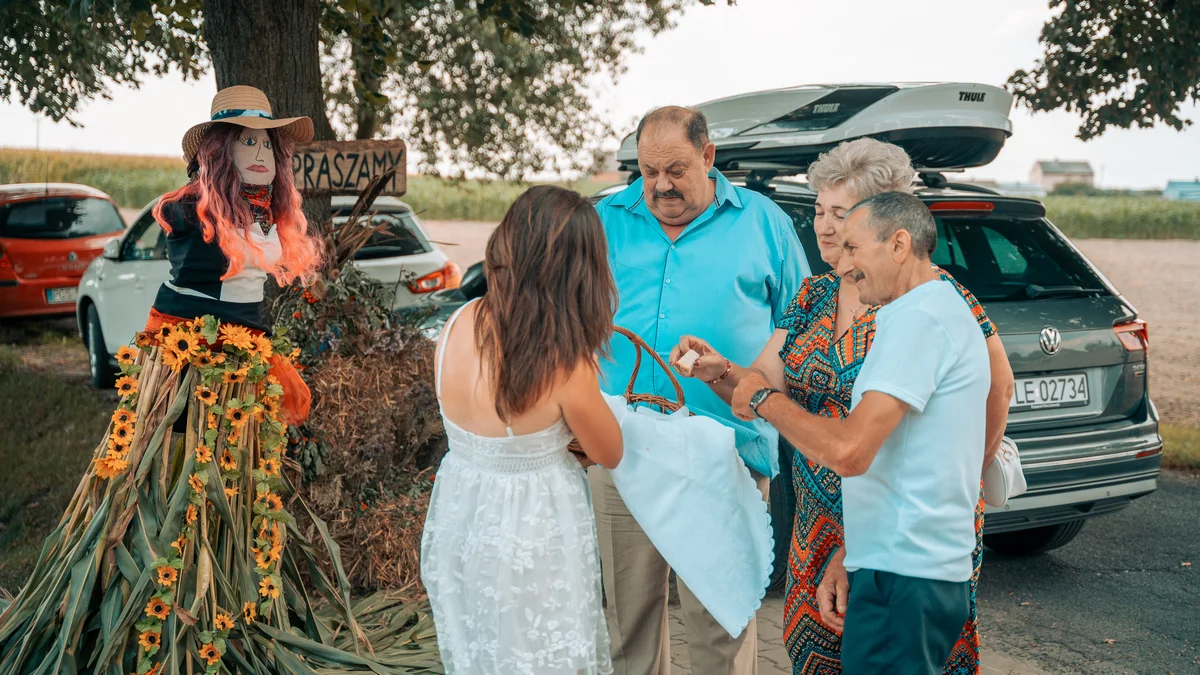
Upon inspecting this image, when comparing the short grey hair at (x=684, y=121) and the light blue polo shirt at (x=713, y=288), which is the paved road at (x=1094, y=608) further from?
the short grey hair at (x=684, y=121)

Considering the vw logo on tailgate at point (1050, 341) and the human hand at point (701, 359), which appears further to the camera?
the vw logo on tailgate at point (1050, 341)

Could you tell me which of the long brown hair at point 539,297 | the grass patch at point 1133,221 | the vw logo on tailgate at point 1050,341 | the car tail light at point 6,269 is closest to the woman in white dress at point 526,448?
the long brown hair at point 539,297

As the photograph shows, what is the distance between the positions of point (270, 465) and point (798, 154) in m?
2.48

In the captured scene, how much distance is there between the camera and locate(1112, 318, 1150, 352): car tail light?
428 cm

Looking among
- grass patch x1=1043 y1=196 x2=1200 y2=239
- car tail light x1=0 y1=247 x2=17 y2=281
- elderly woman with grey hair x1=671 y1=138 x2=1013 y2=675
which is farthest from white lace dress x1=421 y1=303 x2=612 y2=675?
grass patch x1=1043 y1=196 x2=1200 y2=239

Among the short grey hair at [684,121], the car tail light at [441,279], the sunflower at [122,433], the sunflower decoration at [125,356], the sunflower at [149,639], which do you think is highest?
the short grey hair at [684,121]

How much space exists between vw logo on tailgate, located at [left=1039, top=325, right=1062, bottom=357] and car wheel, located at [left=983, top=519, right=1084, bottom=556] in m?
1.16

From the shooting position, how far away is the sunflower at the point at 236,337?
3.03 m

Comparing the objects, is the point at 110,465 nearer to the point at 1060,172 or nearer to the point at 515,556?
the point at 515,556

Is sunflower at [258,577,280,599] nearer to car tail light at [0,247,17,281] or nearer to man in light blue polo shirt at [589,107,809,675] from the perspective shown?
man in light blue polo shirt at [589,107,809,675]

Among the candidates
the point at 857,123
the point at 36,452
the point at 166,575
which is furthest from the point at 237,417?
the point at 36,452

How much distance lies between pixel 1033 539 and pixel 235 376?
3913 mm

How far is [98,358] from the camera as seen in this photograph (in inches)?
364

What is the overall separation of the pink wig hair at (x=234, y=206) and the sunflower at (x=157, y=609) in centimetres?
94
